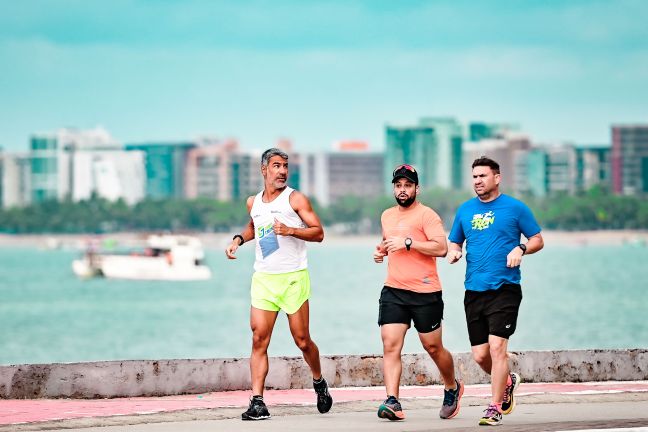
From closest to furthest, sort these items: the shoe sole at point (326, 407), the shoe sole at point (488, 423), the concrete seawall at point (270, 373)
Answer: the shoe sole at point (488, 423), the shoe sole at point (326, 407), the concrete seawall at point (270, 373)

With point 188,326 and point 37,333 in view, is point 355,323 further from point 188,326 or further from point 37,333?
point 37,333

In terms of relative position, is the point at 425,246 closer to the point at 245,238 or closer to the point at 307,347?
the point at 307,347

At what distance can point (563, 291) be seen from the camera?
108 meters

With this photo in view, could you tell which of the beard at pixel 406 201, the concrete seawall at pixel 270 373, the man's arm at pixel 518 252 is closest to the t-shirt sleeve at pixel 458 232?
the beard at pixel 406 201

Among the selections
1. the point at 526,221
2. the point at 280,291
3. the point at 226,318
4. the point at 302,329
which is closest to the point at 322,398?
the point at 302,329

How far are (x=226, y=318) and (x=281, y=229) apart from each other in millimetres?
65493

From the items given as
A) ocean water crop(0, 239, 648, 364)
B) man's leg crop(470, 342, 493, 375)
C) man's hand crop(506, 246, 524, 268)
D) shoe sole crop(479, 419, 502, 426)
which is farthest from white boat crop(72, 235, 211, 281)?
shoe sole crop(479, 419, 502, 426)

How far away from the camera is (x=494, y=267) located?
11.3m

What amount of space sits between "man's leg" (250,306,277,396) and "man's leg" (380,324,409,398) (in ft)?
2.59

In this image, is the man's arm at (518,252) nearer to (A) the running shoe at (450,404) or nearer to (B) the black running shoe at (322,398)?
(A) the running shoe at (450,404)

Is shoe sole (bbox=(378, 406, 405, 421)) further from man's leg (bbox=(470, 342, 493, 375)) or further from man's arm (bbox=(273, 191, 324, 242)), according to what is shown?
man's arm (bbox=(273, 191, 324, 242))

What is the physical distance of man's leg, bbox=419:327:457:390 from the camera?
1158 cm

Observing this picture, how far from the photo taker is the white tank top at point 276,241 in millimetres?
11539

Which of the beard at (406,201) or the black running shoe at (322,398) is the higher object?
the beard at (406,201)
